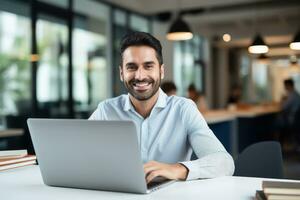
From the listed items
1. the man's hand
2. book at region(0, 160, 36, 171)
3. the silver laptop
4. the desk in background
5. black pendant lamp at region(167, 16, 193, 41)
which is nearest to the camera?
the silver laptop

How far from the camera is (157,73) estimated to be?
1851mm

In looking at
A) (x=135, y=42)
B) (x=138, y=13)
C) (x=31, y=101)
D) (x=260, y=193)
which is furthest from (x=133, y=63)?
(x=138, y=13)

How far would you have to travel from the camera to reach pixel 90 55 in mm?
7953

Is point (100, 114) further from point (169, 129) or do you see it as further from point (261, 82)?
point (261, 82)

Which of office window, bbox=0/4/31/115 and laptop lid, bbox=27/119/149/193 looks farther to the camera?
office window, bbox=0/4/31/115

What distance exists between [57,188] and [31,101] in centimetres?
538

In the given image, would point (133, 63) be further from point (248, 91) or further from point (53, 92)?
point (248, 91)

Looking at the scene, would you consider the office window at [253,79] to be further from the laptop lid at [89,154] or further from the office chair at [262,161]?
the laptop lid at [89,154]

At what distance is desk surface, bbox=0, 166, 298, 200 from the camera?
126cm

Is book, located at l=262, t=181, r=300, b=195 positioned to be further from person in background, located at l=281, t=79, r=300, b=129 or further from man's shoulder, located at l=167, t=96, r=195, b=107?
person in background, located at l=281, t=79, r=300, b=129

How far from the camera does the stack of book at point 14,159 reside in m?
1.74

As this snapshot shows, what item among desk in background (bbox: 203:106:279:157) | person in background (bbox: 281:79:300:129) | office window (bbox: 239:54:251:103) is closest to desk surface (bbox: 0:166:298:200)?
desk in background (bbox: 203:106:279:157)

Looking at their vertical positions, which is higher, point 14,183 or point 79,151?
point 79,151

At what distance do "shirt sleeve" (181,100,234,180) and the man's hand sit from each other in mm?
26
